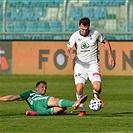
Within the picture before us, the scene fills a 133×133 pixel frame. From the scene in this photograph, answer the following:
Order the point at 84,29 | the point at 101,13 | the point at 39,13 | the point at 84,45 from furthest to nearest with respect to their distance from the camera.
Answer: the point at 39,13
the point at 101,13
the point at 84,45
the point at 84,29

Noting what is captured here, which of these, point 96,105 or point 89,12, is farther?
point 89,12

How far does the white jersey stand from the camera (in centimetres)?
1290

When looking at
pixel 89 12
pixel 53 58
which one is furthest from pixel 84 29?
pixel 89 12

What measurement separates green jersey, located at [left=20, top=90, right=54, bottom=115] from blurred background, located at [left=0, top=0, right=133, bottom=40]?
13.0 m

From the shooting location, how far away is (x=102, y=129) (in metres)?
10.4

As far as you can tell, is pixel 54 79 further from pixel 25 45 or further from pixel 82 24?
pixel 82 24

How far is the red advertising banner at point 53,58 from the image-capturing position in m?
24.5

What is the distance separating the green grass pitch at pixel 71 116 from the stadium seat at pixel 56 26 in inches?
225

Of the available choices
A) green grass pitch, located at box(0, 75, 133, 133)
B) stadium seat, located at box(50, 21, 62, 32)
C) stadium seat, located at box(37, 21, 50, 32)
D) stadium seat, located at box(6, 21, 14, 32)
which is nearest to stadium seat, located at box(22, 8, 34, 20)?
stadium seat, located at box(37, 21, 50, 32)

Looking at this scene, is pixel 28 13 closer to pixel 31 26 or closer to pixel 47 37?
pixel 31 26

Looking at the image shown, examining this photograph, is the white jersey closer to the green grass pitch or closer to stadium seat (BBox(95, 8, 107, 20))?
the green grass pitch

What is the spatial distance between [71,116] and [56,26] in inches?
567

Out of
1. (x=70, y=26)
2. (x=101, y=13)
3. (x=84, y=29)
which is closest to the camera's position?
(x=84, y=29)

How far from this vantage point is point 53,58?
2495 cm
